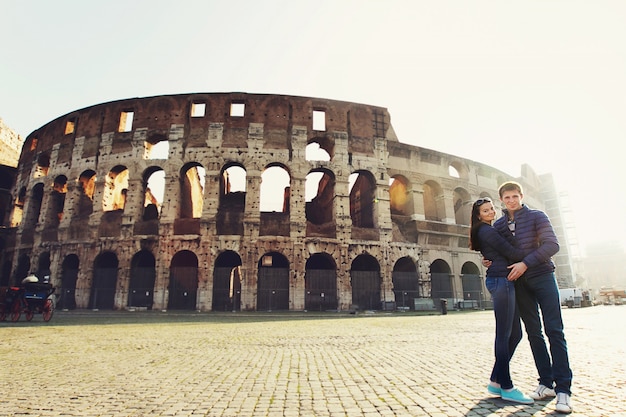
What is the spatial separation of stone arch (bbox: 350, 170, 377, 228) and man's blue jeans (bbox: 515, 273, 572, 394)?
16.4 metres

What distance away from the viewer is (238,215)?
18125 mm

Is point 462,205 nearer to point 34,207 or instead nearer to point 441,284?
point 441,284

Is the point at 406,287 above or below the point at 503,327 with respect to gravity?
above

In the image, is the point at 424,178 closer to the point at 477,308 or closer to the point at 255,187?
the point at 477,308

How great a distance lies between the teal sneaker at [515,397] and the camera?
284 cm

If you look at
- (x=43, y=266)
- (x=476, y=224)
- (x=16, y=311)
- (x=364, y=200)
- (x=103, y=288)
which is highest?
(x=364, y=200)

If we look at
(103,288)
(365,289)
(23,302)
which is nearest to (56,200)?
(103,288)

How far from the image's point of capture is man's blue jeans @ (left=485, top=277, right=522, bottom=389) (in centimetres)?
296

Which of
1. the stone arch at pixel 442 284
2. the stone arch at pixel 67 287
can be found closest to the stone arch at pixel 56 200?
the stone arch at pixel 67 287

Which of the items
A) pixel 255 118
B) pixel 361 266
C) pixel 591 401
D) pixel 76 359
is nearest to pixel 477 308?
pixel 361 266

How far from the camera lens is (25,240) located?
2114 centimetres

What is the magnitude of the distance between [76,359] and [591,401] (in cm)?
627

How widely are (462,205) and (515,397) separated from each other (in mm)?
22376

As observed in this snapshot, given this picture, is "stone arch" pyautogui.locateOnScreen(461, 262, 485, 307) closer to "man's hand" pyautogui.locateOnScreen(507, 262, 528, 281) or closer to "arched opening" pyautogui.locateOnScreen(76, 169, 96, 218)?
"man's hand" pyautogui.locateOnScreen(507, 262, 528, 281)
